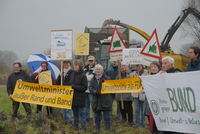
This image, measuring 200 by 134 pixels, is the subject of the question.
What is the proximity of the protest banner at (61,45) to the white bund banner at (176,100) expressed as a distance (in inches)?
115

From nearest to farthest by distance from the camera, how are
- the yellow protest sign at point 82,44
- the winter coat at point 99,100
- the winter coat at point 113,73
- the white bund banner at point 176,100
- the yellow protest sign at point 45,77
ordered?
the white bund banner at point 176,100 < the winter coat at point 99,100 < the yellow protest sign at point 45,77 < the winter coat at point 113,73 < the yellow protest sign at point 82,44

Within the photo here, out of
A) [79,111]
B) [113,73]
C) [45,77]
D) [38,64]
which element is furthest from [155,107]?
[38,64]

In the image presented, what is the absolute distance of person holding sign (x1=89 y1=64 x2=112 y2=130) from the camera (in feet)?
18.1

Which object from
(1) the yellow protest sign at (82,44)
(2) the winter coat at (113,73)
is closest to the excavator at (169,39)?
(1) the yellow protest sign at (82,44)

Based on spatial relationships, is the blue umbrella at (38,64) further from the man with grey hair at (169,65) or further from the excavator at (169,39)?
the excavator at (169,39)

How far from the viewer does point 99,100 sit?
559cm

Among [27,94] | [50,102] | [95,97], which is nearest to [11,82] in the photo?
[27,94]

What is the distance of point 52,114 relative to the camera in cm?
727

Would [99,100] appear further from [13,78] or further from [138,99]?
[13,78]

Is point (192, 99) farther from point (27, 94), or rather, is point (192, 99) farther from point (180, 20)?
point (180, 20)

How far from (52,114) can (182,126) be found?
4.61 m

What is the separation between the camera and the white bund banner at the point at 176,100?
12.7ft

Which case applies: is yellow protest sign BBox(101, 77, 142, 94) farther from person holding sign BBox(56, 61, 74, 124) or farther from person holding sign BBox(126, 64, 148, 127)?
person holding sign BBox(56, 61, 74, 124)

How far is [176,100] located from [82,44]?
6.61 meters
